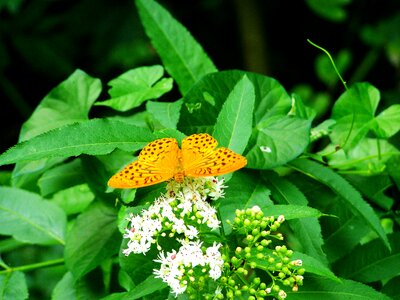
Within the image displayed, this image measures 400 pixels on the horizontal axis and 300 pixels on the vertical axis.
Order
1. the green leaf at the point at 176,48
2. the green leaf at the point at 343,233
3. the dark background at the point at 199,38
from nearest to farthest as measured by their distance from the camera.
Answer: the green leaf at the point at 343,233 < the green leaf at the point at 176,48 < the dark background at the point at 199,38

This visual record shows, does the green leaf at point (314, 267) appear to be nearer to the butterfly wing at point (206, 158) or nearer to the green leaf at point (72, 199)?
the butterfly wing at point (206, 158)

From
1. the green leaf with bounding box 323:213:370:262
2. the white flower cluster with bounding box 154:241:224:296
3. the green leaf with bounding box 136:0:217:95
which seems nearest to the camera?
the white flower cluster with bounding box 154:241:224:296

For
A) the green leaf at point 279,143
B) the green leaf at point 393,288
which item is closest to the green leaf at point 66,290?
the green leaf at point 279,143

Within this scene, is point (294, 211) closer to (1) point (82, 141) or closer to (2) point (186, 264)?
(2) point (186, 264)

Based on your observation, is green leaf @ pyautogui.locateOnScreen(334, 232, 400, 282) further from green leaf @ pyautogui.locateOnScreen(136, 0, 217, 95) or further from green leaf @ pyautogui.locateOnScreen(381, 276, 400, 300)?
green leaf @ pyautogui.locateOnScreen(136, 0, 217, 95)

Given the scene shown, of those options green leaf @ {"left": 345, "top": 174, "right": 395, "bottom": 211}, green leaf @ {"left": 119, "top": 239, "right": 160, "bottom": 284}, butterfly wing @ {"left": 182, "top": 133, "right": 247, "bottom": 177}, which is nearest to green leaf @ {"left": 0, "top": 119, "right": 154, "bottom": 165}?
butterfly wing @ {"left": 182, "top": 133, "right": 247, "bottom": 177}

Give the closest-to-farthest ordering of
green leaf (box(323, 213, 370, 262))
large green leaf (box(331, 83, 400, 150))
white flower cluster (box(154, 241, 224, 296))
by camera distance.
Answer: white flower cluster (box(154, 241, 224, 296)), green leaf (box(323, 213, 370, 262)), large green leaf (box(331, 83, 400, 150))

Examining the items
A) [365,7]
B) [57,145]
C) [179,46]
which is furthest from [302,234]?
[365,7]
